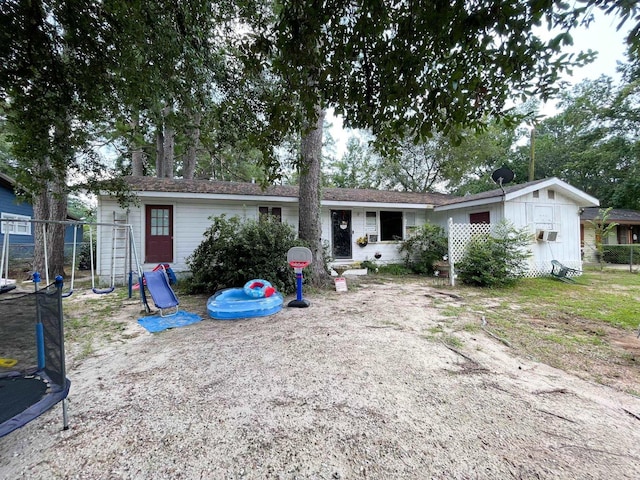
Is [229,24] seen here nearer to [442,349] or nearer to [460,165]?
[442,349]

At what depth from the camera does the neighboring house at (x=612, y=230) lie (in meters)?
15.6

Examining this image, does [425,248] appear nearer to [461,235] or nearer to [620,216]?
[461,235]

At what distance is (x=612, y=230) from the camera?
15.9 metres

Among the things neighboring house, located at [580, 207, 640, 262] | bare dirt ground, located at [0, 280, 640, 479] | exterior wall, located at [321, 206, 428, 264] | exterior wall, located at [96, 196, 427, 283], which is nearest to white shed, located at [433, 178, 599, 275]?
exterior wall, located at [321, 206, 428, 264]

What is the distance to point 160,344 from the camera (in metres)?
3.74

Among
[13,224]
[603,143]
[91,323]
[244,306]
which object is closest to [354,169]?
[603,143]

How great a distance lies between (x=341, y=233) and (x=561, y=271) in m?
7.22

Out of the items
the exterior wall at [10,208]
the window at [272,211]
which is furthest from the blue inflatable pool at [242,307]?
the exterior wall at [10,208]

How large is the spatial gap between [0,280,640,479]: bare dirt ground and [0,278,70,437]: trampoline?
0.30m

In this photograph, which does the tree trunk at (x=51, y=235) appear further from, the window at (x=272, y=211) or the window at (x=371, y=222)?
the window at (x=371, y=222)

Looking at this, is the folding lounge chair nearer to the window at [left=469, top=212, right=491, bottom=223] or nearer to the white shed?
the white shed

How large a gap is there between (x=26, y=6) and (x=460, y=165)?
2223cm

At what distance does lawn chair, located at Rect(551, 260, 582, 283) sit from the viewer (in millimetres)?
8664

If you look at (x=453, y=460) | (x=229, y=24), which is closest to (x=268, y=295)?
(x=453, y=460)
